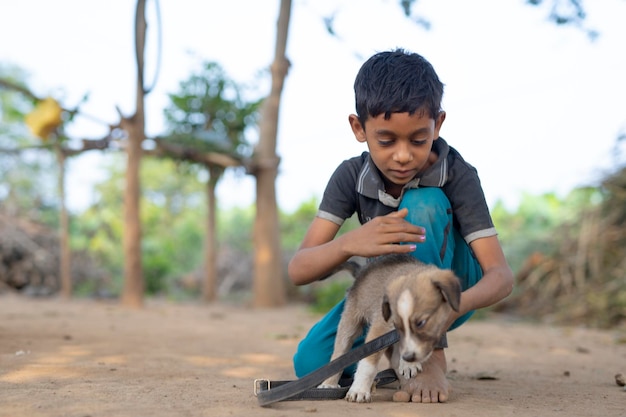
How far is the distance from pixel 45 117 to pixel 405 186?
7731 millimetres

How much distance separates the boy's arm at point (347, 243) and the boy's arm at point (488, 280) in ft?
1.06

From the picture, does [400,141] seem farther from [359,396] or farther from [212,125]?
[212,125]

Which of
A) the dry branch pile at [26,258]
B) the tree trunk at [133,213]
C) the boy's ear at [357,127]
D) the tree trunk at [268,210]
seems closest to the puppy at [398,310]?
the boy's ear at [357,127]

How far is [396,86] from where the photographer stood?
2.93 metres

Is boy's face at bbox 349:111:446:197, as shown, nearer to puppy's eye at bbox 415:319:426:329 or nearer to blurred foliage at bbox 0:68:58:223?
puppy's eye at bbox 415:319:426:329

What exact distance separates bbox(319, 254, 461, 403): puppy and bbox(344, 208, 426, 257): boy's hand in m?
0.13

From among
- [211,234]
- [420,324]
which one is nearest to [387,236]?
[420,324]

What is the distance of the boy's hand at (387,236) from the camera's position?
2.80m

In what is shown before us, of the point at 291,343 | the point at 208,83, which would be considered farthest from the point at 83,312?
the point at 208,83

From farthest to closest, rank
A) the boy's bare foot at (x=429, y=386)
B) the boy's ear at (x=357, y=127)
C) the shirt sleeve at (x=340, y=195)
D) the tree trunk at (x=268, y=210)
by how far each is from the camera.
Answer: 1. the tree trunk at (x=268, y=210)
2. the shirt sleeve at (x=340, y=195)
3. the boy's ear at (x=357, y=127)
4. the boy's bare foot at (x=429, y=386)

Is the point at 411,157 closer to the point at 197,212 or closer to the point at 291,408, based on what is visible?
the point at 291,408

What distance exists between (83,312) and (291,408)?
5.91 meters

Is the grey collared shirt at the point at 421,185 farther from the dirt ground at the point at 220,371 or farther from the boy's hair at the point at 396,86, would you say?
the dirt ground at the point at 220,371

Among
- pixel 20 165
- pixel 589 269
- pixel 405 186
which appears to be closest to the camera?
pixel 405 186
